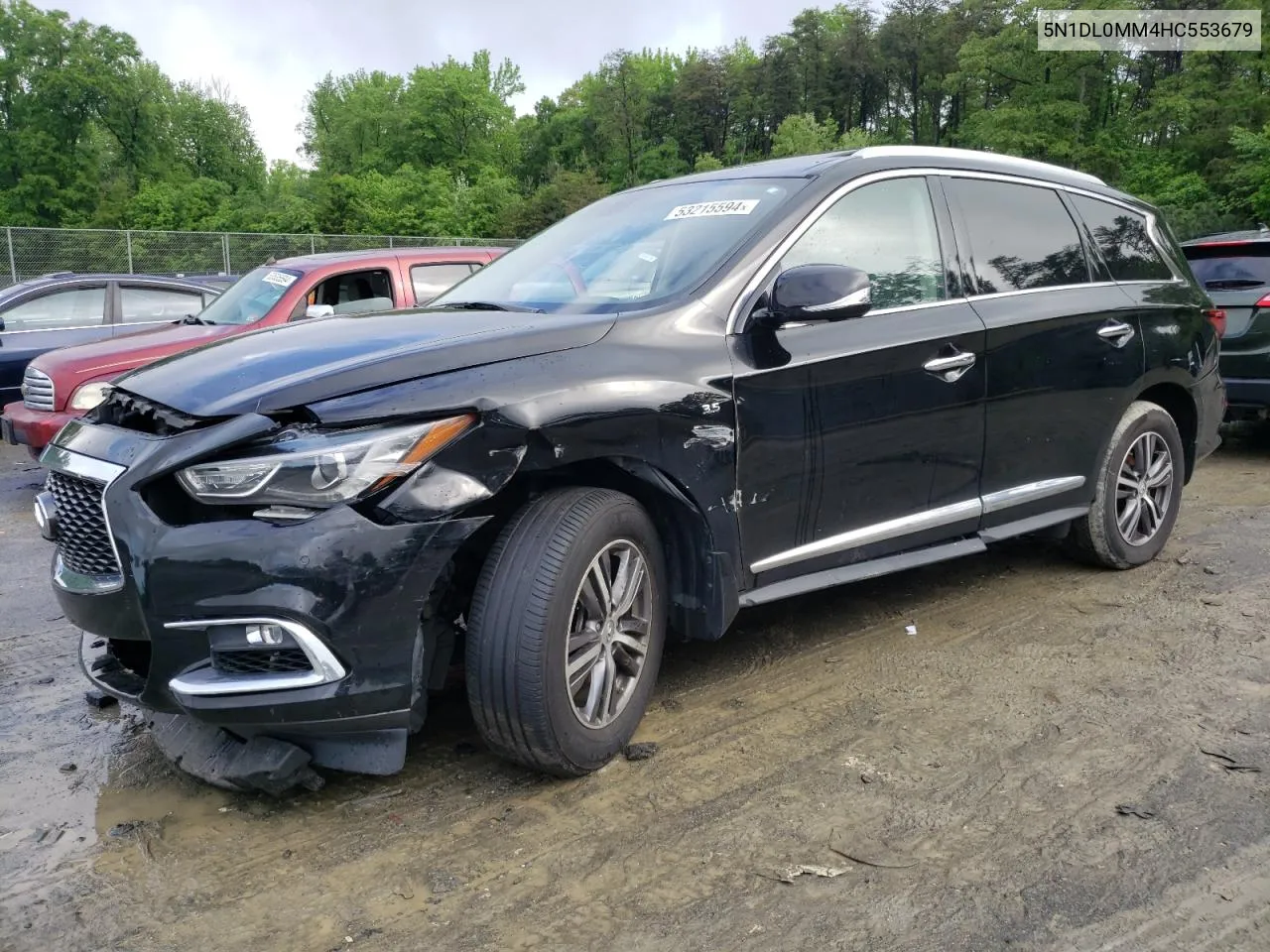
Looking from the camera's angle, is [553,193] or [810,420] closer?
[810,420]

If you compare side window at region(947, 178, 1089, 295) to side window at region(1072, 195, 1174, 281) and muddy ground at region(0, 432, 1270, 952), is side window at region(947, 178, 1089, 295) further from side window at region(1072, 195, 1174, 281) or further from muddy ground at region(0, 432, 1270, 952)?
muddy ground at region(0, 432, 1270, 952)

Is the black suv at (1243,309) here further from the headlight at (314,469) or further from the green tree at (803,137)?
the green tree at (803,137)

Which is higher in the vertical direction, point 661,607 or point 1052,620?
point 661,607

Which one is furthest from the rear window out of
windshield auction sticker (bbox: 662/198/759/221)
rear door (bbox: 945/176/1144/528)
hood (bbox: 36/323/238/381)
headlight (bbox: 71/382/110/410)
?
headlight (bbox: 71/382/110/410)

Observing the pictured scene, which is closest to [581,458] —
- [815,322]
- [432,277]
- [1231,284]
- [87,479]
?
[815,322]

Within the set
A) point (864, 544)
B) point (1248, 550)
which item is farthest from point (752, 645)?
point (1248, 550)

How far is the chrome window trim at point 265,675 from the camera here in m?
2.47

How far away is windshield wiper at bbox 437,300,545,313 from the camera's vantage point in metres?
3.47

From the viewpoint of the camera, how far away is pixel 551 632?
8.79ft

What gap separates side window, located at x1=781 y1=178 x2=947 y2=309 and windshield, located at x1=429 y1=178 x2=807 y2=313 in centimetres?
18

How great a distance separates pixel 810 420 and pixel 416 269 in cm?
547

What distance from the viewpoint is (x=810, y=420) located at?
3348mm

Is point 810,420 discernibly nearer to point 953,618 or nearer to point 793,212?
point 793,212

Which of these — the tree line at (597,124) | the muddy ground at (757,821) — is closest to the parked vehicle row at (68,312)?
the muddy ground at (757,821)
